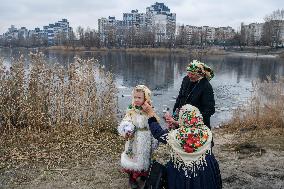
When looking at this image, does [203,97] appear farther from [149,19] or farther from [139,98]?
[149,19]

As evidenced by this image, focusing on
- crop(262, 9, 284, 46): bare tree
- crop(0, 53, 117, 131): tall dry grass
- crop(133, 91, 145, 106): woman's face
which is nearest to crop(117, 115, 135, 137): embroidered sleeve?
crop(133, 91, 145, 106): woman's face

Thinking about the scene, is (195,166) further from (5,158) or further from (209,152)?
(5,158)

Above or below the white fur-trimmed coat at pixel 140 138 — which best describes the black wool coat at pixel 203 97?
above

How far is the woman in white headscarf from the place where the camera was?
327 centimetres

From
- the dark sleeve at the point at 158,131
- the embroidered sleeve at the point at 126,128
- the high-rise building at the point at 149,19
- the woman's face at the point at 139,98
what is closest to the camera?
the dark sleeve at the point at 158,131

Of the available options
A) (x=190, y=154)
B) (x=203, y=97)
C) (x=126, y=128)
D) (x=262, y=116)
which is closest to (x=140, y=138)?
(x=126, y=128)

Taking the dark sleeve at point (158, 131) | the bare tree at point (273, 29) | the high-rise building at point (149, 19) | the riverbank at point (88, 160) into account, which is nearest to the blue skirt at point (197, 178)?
the dark sleeve at point (158, 131)

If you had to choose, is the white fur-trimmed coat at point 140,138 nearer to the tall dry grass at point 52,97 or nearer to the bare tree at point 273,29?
the tall dry grass at point 52,97

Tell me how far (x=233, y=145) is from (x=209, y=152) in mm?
3846

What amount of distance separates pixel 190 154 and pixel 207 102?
1.11 meters

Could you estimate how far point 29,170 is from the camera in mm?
5457

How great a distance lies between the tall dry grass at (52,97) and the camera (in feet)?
24.5

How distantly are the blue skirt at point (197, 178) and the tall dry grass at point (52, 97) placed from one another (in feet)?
14.1

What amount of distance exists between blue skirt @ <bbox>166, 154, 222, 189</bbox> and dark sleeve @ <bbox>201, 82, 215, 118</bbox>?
0.86 metres
